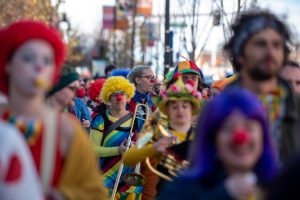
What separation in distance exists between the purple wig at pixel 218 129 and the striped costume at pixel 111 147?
19.0 feet

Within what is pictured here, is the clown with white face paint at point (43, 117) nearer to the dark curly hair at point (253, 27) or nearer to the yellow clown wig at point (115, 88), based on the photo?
the dark curly hair at point (253, 27)

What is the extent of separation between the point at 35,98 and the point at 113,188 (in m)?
5.88

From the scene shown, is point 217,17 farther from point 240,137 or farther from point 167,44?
point 240,137

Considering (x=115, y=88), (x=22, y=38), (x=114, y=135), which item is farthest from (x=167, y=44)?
A: (x=22, y=38)

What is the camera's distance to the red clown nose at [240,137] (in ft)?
13.9

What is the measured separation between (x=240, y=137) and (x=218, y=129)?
0.53 feet

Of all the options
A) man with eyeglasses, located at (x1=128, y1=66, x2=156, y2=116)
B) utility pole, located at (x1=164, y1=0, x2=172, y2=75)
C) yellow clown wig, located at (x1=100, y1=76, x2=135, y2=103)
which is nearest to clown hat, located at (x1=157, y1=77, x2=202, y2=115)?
yellow clown wig, located at (x1=100, y1=76, x2=135, y2=103)

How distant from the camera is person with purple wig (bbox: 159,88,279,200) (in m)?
4.31

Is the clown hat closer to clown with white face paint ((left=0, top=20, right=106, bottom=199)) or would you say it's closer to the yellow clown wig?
clown with white face paint ((left=0, top=20, right=106, bottom=199))

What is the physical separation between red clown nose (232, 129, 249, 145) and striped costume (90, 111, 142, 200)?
6040 millimetres

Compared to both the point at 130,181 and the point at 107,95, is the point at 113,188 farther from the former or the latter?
the point at 107,95

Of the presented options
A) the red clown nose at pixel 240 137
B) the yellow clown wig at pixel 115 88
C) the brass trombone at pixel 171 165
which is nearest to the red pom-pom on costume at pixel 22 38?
the red clown nose at pixel 240 137

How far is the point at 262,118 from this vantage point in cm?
443

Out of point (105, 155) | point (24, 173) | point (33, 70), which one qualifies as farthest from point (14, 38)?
point (105, 155)
